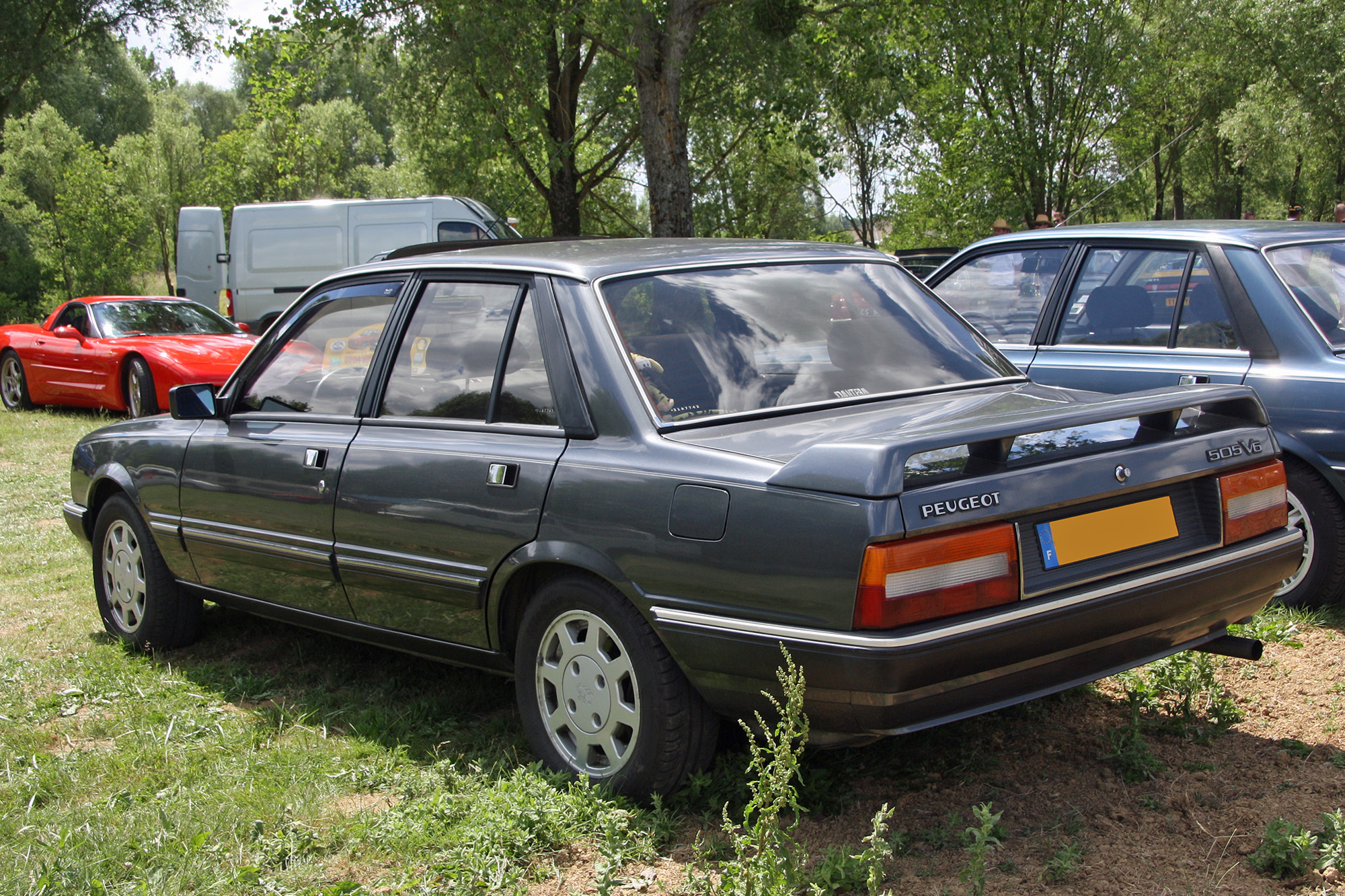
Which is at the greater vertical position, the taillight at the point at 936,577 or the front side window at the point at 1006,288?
the front side window at the point at 1006,288

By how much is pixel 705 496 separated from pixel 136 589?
3.31 m

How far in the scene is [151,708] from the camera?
13.9ft

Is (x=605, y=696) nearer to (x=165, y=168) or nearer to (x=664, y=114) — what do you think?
(x=664, y=114)

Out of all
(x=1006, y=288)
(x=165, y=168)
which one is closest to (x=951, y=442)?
(x=1006, y=288)

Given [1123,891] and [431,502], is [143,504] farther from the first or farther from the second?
[1123,891]

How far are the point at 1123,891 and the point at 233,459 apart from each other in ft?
10.9

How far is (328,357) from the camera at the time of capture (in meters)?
4.25

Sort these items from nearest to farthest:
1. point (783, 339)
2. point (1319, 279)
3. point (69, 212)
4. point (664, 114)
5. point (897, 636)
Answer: point (897, 636)
point (783, 339)
point (1319, 279)
point (664, 114)
point (69, 212)

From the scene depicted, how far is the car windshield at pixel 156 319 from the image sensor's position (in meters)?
13.1

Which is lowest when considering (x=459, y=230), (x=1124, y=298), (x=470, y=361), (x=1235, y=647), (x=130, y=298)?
(x=1235, y=647)

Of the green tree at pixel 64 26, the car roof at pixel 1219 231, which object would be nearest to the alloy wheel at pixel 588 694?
the car roof at pixel 1219 231

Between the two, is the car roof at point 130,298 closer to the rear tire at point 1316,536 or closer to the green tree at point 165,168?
the rear tire at point 1316,536

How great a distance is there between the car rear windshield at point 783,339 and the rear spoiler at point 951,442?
0.53 m

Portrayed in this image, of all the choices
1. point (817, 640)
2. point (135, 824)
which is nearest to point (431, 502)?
point (135, 824)
